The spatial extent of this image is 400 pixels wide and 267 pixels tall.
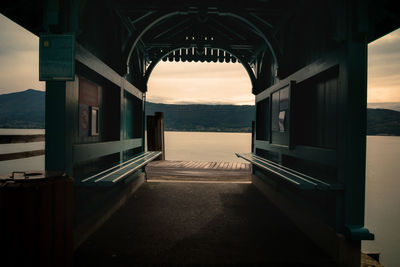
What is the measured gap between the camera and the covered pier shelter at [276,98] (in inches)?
134

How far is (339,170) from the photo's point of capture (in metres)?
3.54

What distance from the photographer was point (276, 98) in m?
5.73

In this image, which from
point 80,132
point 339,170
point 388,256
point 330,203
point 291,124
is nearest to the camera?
point 339,170

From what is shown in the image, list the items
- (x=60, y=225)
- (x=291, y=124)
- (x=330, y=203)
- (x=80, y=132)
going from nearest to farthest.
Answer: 1. (x=60, y=225)
2. (x=330, y=203)
3. (x=80, y=132)
4. (x=291, y=124)

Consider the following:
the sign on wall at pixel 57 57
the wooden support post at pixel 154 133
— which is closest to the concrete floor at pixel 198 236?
the sign on wall at pixel 57 57

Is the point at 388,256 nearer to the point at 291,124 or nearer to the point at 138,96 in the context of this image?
the point at 291,124

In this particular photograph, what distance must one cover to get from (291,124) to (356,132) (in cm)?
141

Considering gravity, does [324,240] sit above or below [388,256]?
above

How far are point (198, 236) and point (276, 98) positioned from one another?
10.2 feet

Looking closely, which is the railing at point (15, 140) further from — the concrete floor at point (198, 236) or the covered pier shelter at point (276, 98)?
the concrete floor at point (198, 236)

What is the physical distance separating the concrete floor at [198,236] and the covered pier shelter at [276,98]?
0.84 ft

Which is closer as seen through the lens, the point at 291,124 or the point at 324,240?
the point at 324,240

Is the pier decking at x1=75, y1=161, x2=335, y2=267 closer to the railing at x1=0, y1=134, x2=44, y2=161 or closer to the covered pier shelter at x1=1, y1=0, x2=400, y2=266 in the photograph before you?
the covered pier shelter at x1=1, y1=0, x2=400, y2=266

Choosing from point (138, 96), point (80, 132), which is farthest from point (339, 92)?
point (138, 96)
